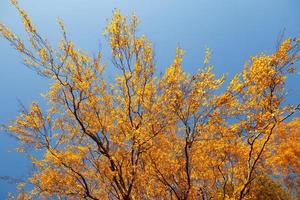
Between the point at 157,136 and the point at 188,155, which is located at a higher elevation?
the point at 157,136

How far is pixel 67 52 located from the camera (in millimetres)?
11266

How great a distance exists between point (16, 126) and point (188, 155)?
18.4 ft

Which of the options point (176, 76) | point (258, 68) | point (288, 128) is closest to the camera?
point (258, 68)

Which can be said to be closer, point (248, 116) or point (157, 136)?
point (248, 116)

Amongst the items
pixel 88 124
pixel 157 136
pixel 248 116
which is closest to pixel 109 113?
pixel 88 124

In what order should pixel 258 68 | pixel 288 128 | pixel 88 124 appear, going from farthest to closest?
pixel 288 128 < pixel 88 124 < pixel 258 68

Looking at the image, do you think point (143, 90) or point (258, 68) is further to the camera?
point (143, 90)

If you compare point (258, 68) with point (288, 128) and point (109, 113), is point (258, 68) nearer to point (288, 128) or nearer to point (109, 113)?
point (109, 113)

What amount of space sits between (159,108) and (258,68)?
3.16 m

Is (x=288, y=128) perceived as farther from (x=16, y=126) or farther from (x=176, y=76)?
(x=16, y=126)

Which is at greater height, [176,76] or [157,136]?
[176,76]

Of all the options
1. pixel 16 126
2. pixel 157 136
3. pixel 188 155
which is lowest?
pixel 188 155

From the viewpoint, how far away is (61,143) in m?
12.3

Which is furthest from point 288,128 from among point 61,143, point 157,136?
point 61,143
